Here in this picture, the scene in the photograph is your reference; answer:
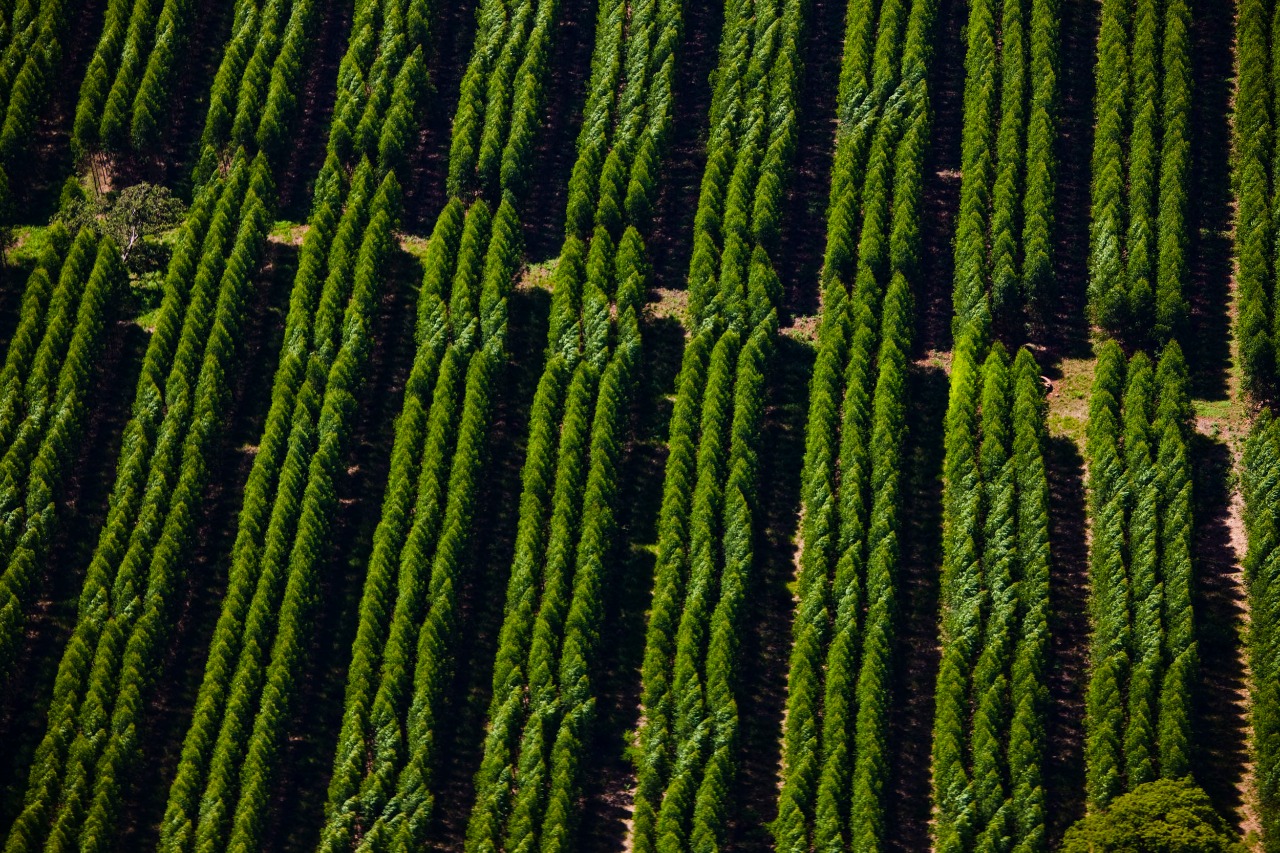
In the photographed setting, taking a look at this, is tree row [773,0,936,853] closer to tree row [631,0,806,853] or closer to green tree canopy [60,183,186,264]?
tree row [631,0,806,853]

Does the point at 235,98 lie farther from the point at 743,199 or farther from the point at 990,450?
the point at 990,450

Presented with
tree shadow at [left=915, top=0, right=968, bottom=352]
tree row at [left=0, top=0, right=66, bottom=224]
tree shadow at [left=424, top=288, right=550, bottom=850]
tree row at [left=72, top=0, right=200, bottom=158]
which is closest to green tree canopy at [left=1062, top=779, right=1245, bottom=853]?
tree shadow at [left=915, top=0, right=968, bottom=352]

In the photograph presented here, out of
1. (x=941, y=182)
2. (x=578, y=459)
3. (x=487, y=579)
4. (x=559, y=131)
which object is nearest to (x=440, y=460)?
(x=487, y=579)

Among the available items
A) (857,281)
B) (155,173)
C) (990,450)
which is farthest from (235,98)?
(990,450)

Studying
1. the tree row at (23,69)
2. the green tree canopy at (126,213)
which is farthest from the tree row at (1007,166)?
the tree row at (23,69)

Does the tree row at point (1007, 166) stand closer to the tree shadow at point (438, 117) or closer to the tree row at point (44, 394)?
the tree shadow at point (438, 117)

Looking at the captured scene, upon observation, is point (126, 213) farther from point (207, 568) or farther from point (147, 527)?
point (207, 568)
